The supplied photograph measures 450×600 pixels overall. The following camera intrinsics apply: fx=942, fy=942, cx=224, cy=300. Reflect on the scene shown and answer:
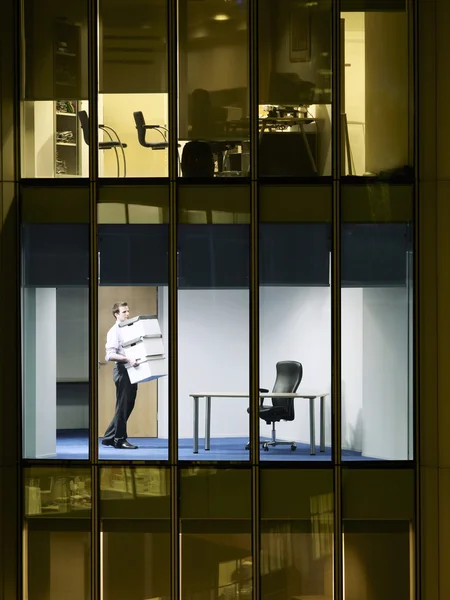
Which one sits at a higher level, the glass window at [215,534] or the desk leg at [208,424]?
the desk leg at [208,424]

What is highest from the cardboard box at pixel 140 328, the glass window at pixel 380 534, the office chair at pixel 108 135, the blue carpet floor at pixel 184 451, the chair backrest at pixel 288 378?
the office chair at pixel 108 135

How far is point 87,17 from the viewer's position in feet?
37.1

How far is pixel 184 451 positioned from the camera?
441 inches

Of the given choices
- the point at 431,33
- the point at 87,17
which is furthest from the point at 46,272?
the point at 431,33

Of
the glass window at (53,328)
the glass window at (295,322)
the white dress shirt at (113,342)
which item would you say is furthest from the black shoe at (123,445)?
the glass window at (295,322)

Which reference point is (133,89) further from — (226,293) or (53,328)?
(53,328)

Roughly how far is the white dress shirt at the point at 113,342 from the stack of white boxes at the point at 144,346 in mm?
66

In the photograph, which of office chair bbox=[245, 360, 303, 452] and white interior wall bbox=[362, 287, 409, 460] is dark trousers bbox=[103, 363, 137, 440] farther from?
white interior wall bbox=[362, 287, 409, 460]

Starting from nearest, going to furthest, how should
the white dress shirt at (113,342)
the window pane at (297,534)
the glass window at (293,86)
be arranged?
the window pane at (297,534)
the glass window at (293,86)
the white dress shirt at (113,342)

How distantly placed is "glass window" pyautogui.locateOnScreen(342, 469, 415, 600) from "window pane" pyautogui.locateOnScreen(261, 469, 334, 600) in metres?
0.25

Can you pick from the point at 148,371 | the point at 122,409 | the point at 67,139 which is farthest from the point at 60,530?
the point at 67,139

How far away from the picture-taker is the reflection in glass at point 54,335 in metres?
11.3

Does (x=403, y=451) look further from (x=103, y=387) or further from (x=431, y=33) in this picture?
(x=431, y=33)

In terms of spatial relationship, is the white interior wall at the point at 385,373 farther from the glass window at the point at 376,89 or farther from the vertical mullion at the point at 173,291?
the vertical mullion at the point at 173,291
